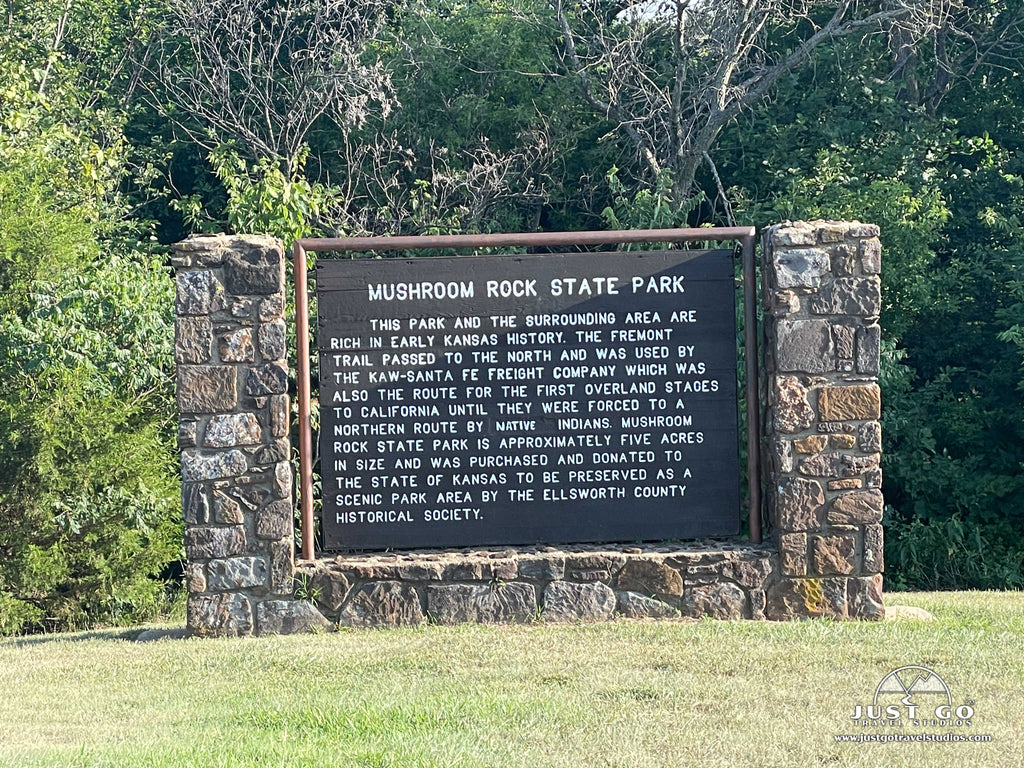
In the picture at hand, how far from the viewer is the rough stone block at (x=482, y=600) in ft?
23.6

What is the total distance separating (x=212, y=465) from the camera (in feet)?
23.7

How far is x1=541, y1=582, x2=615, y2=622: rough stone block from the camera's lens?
7188mm

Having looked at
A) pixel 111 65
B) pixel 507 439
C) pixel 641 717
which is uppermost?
pixel 111 65

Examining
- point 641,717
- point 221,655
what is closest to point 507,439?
point 221,655

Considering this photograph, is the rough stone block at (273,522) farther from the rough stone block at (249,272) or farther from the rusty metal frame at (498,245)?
the rough stone block at (249,272)

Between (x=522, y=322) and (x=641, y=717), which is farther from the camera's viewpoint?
(x=522, y=322)

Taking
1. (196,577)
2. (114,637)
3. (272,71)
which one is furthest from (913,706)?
(272,71)

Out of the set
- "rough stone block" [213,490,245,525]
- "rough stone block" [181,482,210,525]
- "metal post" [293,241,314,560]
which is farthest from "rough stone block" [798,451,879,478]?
"rough stone block" [181,482,210,525]

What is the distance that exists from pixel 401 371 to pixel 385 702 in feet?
7.91

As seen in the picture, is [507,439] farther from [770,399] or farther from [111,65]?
[111,65]

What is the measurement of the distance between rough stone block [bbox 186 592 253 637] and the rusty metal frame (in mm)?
453

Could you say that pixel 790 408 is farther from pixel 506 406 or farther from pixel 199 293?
pixel 199 293

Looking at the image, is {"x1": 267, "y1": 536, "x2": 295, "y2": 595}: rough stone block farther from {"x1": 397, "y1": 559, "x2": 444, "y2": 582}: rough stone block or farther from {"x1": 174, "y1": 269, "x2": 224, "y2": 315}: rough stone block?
{"x1": 174, "y1": 269, "x2": 224, "y2": 315}: rough stone block

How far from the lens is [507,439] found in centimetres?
739
